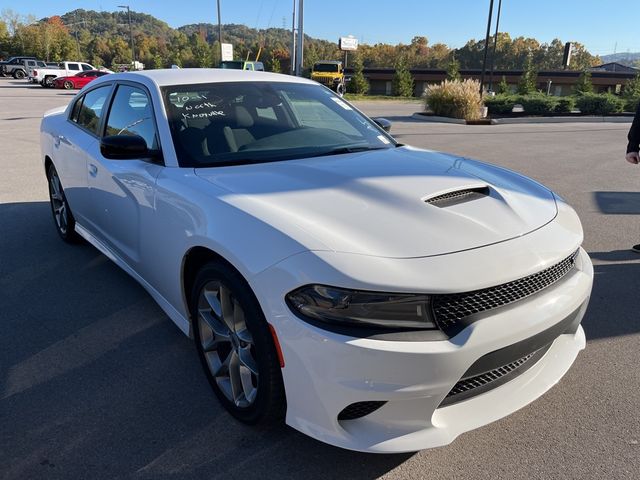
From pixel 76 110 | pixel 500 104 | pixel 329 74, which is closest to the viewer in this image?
pixel 76 110

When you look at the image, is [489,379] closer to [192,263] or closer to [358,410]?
[358,410]

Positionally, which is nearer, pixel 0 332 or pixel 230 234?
pixel 230 234

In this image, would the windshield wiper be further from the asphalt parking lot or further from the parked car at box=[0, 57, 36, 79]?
the parked car at box=[0, 57, 36, 79]

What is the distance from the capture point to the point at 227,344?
2617 millimetres

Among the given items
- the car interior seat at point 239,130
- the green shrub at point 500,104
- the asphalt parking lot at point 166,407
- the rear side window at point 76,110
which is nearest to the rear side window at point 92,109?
the rear side window at point 76,110

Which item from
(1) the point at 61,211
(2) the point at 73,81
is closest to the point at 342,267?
(1) the point at 61,211

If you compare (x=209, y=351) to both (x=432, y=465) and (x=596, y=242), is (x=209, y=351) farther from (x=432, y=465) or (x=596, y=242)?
(x=596, y=242)

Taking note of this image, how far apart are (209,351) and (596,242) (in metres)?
4.33

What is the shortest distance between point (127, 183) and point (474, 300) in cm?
229

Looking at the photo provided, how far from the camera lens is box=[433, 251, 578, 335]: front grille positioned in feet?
6.42

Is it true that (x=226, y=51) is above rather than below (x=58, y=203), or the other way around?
above

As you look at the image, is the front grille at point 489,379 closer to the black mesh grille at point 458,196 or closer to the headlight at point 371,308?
the headlight at point 371,308

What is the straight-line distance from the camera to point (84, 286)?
4.13 metres

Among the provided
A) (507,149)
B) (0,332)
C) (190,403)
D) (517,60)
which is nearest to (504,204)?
(190,403)
